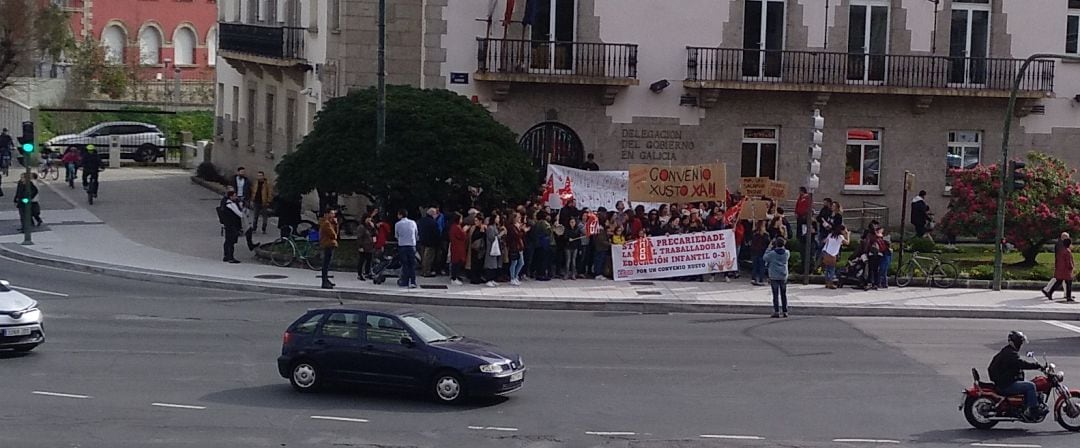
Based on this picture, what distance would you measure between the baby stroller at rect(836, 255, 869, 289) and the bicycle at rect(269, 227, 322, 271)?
10.8m

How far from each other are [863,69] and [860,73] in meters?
0.12

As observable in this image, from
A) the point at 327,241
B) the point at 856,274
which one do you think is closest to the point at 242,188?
the point at 327,241

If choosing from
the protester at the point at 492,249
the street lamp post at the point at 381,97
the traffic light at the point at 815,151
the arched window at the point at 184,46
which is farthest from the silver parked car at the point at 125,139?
the traffic light at the point at 815,151

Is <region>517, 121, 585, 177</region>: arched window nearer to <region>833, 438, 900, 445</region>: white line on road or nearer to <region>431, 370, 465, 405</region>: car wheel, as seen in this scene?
<region>431, 370, 465, 405</region>: car wheel

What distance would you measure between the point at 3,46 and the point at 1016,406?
47398 millimetres

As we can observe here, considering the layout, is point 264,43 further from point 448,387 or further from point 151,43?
point 151,43

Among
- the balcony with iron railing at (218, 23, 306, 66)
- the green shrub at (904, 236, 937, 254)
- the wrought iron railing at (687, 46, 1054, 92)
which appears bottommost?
the green shrub at (904, 236, 937, 254)

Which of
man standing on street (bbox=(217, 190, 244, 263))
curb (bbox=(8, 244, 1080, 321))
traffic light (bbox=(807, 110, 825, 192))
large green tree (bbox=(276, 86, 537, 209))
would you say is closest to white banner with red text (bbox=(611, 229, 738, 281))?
traffic light (bbox=(807, 110, 825, 192))

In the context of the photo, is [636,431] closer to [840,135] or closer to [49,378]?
[49,378]

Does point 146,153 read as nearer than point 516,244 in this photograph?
No

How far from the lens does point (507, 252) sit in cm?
3008

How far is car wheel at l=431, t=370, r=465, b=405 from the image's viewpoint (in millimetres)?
18328

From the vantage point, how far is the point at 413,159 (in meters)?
31.1

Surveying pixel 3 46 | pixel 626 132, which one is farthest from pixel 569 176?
pixel 3 46
